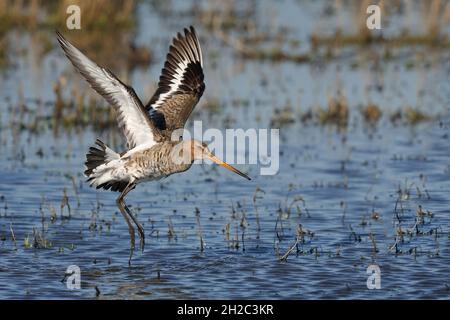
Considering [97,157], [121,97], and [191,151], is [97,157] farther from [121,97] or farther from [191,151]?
[191,151]

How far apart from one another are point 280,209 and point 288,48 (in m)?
9.57

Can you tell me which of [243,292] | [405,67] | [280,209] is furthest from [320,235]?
[405,67]

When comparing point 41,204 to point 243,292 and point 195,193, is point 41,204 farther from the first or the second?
point 243,292

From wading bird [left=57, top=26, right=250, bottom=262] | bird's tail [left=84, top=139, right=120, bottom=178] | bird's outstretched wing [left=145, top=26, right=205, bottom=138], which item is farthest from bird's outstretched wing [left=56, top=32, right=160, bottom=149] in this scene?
bird's outstretched wing [left=145, top=26, right=205, bottom=138]

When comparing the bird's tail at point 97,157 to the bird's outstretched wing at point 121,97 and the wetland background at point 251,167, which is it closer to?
the bird's outstretched wing at point 121,97

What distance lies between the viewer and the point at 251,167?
1230cm

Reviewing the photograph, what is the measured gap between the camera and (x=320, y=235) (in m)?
9.54

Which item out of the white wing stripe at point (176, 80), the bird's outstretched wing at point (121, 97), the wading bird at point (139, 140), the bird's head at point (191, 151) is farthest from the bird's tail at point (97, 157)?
the white wing stripe at point (176, 80)

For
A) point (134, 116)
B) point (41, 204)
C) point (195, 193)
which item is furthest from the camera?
point (195, 193)

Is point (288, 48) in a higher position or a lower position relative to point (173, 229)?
higher

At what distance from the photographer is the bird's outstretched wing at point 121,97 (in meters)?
8.68

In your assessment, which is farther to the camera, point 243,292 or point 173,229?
point 173,229

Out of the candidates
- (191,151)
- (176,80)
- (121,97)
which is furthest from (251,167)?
(121,97)
